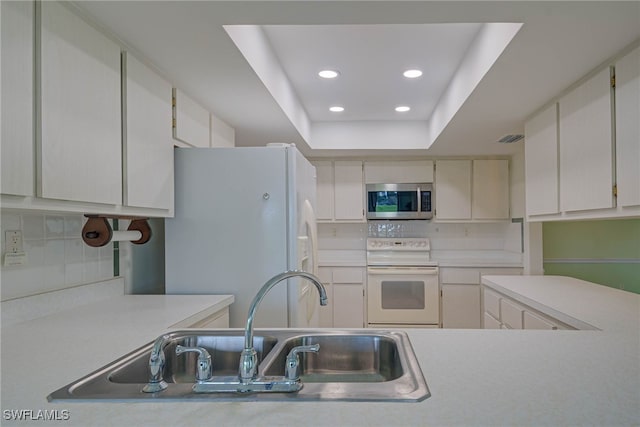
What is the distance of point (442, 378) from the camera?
3.04ft

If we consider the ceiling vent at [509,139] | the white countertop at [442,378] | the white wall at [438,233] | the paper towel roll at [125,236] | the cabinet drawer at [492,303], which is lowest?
the cabinet drawer at [492,303]

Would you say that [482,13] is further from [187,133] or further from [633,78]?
[187,133]

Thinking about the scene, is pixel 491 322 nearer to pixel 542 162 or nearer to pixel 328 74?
pixel 542 162

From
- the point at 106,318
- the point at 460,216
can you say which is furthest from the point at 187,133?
the point at 460,216

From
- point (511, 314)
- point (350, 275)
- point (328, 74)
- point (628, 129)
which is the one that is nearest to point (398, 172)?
point (350, 275)

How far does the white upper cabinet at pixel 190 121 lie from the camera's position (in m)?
2.07

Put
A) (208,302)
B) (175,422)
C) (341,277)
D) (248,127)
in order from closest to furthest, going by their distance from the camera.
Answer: (175,422)
(208,302)
(248,127)
(341,277)

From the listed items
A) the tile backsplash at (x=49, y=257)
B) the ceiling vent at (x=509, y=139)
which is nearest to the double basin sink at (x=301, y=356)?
Result: the tile backsplash at (x=49, y=257)

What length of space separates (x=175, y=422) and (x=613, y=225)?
371 centimetres

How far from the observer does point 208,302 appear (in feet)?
6.13

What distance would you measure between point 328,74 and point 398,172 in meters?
1.91

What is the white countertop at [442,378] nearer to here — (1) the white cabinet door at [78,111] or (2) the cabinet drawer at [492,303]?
(1) the white cabinet door at [78,111]

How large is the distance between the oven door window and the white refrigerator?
2030 millimetres

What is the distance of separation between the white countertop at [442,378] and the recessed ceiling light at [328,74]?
183cm
